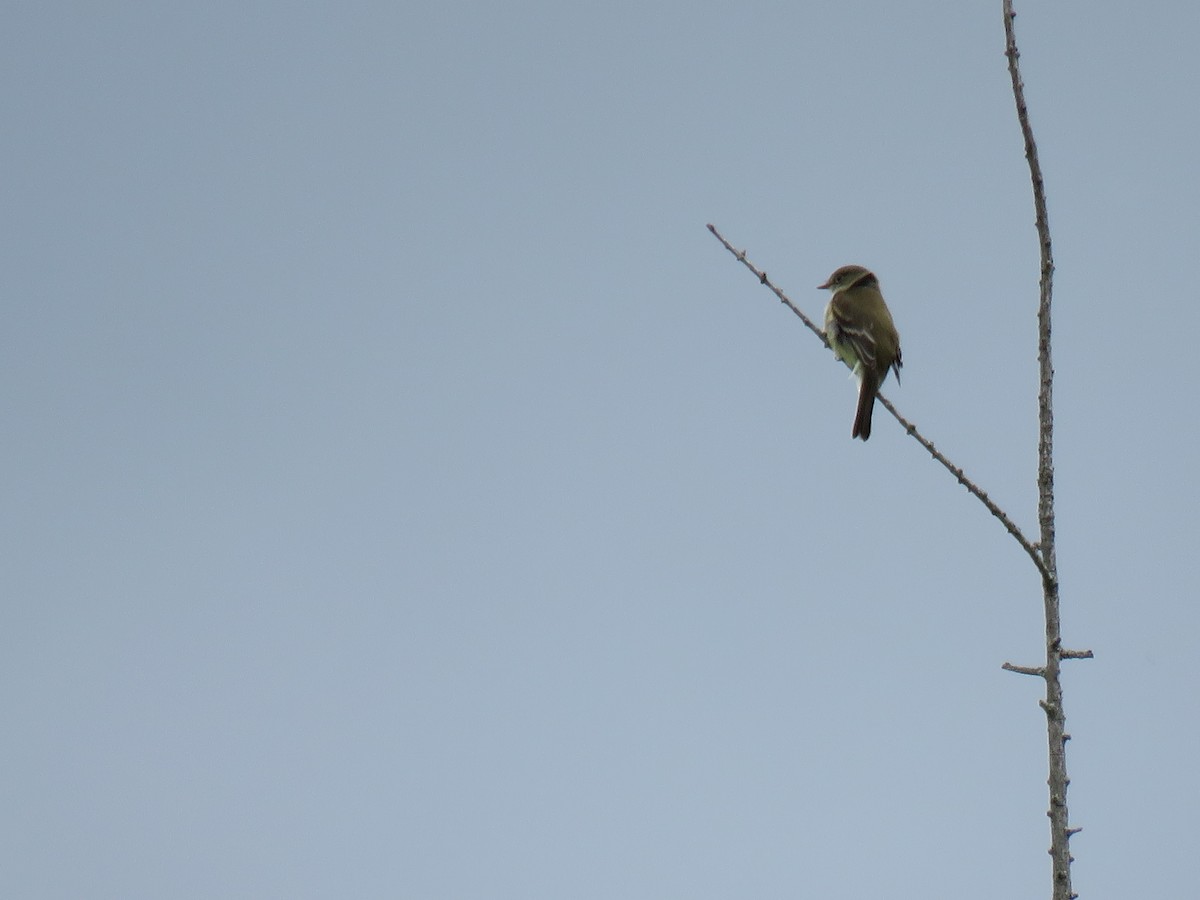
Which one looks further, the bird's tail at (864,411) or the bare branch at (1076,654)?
the bird's tail at (864,411)

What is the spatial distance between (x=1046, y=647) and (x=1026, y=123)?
4.83 ft

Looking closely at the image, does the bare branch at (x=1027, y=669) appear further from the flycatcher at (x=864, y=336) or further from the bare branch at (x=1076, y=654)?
the flycatcher at (x=864, y=336)

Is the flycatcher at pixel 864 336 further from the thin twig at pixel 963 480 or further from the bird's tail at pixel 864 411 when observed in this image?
the thin twig at pixel 963 480

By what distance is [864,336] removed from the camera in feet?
41.4

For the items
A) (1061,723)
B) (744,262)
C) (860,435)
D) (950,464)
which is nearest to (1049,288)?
(950,464)

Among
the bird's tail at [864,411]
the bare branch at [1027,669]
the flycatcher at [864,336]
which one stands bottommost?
the bare branch at [1027,669]

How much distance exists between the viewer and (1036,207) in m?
3.87

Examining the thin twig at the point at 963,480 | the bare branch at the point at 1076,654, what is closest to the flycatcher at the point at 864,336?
the thin twig at the point at 963,480

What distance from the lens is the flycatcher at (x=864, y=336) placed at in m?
Answer: 12.4

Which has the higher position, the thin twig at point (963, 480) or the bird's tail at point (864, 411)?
the bird's tail at point (864, 411)

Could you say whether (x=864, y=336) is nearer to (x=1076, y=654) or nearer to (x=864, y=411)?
(x=864, y=411)

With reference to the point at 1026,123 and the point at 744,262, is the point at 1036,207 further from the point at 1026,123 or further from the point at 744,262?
the point at 744,262

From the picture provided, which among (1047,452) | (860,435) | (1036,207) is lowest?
(1047,452)

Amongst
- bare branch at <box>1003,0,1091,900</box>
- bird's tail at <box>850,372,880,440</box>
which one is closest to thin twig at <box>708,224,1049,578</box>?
bare branch at <box>1003,0,1091,900</box>
